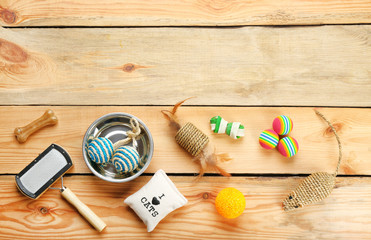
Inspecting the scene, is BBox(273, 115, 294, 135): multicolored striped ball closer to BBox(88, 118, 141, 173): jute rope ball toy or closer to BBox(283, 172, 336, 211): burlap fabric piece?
BBox(283, 172, 336, 211): burlap fabric piece

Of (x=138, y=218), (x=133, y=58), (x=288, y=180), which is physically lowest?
(x=138, y=218)

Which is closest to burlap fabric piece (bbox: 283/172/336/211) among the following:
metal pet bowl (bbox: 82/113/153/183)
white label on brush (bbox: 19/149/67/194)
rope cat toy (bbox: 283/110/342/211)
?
rope cat toy (bbox: 283/110/342/211)

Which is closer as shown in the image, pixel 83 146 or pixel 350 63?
pixel 83 146

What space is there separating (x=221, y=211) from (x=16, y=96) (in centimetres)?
58

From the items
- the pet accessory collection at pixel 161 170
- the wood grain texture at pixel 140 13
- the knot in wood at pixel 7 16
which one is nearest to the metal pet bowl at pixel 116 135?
the pet accessory collection at pixel 161 170

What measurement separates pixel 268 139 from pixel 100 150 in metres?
0.39

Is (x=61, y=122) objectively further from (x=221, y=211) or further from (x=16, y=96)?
(x=221, y=211)

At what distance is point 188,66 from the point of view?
34.6 inches

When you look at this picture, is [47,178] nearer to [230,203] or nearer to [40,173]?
[40,173]

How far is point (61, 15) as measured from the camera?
88 centimetres

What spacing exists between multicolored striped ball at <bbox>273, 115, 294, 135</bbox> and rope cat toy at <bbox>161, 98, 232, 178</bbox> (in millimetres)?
140

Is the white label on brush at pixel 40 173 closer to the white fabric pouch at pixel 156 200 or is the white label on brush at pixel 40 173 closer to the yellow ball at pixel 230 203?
the white fabric pouch at pixel 156 200

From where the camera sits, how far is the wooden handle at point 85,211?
82 centimetres

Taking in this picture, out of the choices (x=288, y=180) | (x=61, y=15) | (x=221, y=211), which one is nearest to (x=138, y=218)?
(x=221, y=211)
